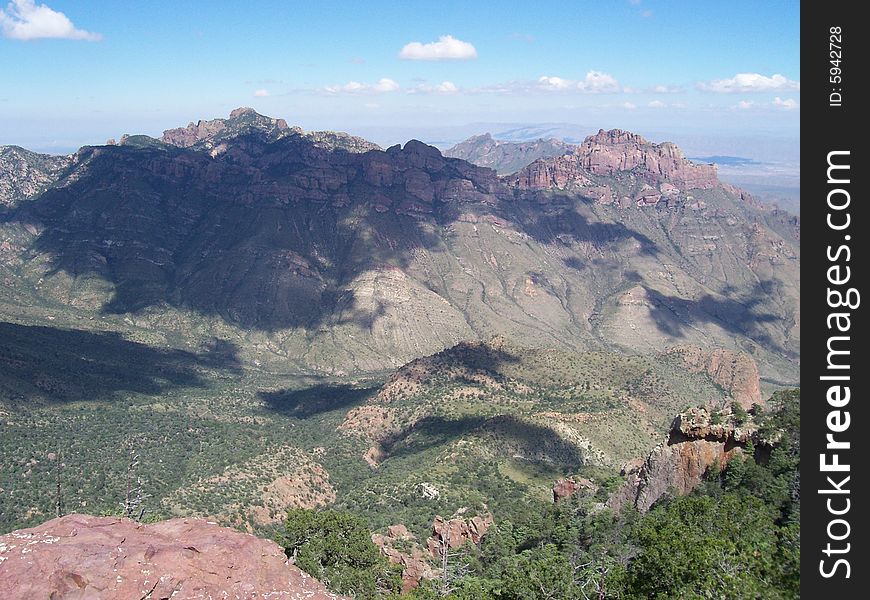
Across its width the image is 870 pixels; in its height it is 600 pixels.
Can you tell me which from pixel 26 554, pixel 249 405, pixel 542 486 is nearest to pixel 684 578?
pixel 26 554

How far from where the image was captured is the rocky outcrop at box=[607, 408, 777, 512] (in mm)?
70812

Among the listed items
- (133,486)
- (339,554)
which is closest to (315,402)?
(133,486)

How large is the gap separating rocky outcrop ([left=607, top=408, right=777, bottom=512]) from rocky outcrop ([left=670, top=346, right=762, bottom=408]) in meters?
88.4

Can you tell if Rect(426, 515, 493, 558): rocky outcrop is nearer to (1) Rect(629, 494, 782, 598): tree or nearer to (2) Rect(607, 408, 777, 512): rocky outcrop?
(2) Rect(607, 408, 777, 512): rocky outcrop

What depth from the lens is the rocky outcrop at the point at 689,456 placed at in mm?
70812

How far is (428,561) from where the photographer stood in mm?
70750

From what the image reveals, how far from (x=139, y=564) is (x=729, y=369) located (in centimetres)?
17177

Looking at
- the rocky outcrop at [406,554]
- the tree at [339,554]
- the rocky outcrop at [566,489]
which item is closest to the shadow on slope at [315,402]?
the rocky outcrop at [566,489]

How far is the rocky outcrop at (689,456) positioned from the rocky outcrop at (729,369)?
88445 mm

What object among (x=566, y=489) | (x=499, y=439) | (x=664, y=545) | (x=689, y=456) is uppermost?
(x=664, y=545)

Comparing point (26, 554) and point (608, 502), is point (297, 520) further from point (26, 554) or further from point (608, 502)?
point (608, 502)

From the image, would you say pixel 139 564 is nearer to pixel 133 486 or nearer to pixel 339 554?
pixel 339 554

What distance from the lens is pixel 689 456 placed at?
7175 cm
